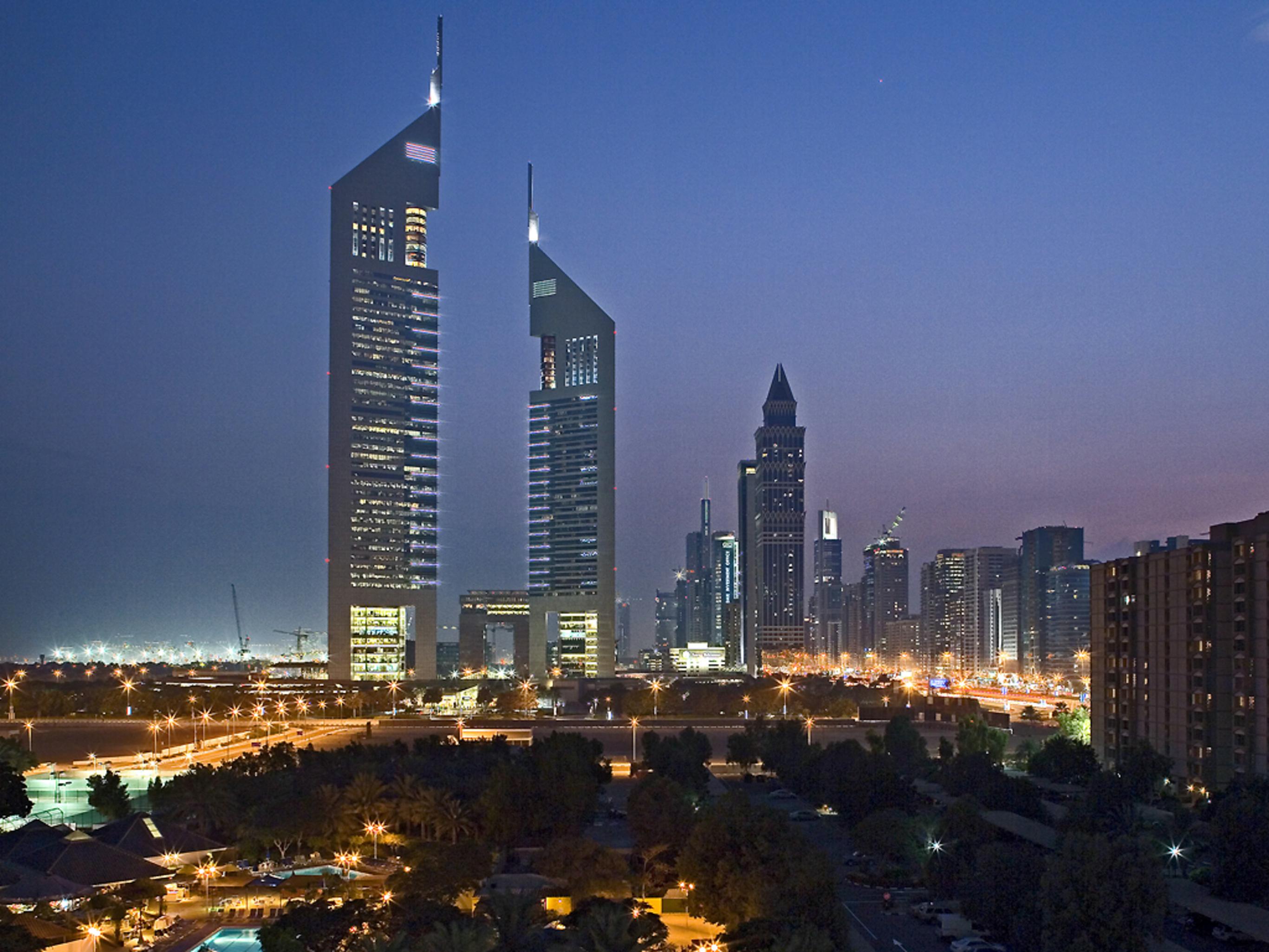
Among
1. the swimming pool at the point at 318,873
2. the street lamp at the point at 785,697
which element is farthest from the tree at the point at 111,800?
the street lamp at the point at 785,697

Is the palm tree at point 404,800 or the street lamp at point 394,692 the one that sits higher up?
the palm tree at point 404,800

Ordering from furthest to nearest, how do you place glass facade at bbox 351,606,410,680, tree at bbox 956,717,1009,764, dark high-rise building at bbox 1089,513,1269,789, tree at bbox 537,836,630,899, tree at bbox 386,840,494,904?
glass facade at bbox 351,606,410,680 → tree at bbox 956,717,1009,764 → dark high-rise building at bbox 1089,513,1269,789 → tree at bbox 537,836,630,899 → tree at bbox 386,840,494,904

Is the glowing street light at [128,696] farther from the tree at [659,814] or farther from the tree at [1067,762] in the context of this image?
the tree at [1067,762]

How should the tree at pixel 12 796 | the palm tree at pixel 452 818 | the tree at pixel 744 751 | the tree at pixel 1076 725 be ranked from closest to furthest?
the palm tree at pixel 452 818 → the tree at pixel 12 796 → the tree at pixel 744 751 → the tree at pixel 1076 725

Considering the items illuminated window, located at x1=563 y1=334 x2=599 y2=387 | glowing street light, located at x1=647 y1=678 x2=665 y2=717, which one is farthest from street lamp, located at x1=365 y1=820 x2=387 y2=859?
illuminated window, located at x1=563 y1=334 x2=599 y2=387

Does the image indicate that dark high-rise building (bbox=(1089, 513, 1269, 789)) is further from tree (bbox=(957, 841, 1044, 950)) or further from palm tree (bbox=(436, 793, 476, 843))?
palm tree (bbox=(436, 793, 476, 843))

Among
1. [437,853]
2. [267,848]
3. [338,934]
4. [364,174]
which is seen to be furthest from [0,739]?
[364,174]

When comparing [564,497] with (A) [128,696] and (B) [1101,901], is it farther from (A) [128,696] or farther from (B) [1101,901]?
(B) [1101,901]
